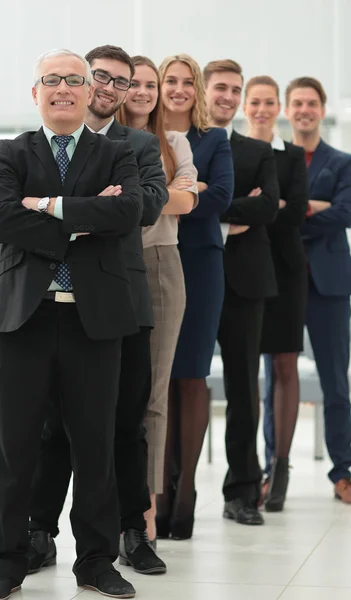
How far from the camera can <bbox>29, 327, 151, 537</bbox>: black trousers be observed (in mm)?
3326

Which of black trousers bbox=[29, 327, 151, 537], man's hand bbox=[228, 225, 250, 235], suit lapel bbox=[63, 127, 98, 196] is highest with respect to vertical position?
suit lapel bbox=[63, 127, 98, 196]

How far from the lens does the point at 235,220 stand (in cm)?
416

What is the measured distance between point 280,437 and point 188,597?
62.8 inches

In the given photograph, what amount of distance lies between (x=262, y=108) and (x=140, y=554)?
2023 millimetres

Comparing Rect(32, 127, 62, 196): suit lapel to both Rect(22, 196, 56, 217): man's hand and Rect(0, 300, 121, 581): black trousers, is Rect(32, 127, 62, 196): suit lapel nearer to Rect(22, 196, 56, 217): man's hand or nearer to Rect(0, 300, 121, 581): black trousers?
Rect(22, 196, 56, 217): man's hand

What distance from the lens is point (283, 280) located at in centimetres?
461

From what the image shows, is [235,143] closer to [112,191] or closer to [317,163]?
[317,163]

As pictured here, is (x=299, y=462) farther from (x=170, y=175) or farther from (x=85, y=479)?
(x=85, y=479)

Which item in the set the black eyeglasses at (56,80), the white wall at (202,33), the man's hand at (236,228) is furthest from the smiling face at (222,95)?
the white wall at (202,33)

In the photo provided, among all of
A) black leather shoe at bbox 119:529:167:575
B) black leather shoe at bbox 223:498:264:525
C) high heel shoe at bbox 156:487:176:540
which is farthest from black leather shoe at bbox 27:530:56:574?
black leather shoe at bbox 223:498:264:525

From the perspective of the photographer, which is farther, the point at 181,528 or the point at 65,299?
the point at 181,528

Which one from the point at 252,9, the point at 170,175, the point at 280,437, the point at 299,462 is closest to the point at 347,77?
the point at 252,9

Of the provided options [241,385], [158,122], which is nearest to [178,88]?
[158,122]

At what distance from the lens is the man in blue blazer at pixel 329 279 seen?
4.74 meters
